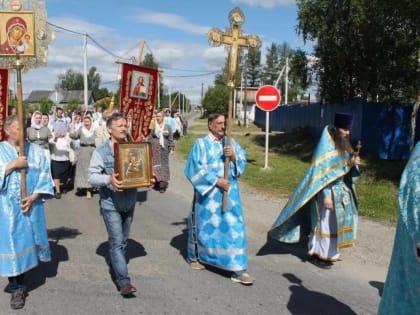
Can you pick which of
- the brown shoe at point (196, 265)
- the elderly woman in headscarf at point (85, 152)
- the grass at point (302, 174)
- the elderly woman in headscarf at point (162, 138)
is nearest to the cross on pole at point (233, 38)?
the brown shoe at point (196, 265)

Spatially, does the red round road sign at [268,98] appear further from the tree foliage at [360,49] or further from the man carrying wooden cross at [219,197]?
the man carrying wooden cross at [219,197]

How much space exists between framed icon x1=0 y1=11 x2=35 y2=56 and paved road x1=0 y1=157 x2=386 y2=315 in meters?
2.36

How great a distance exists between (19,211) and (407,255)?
3.35 metres

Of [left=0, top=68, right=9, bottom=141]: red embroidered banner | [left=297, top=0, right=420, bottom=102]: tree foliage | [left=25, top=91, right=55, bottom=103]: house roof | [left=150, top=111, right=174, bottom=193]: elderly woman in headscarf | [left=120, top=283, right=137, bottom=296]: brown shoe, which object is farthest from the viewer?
[left=25, top=91, right=55, bottom=103]: house roof

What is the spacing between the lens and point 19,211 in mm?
4660

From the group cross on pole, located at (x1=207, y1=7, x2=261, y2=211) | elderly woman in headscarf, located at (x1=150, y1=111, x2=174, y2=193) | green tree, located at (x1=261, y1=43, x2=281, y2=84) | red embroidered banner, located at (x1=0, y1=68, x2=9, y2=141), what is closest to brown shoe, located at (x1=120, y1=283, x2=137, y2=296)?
cross on pole, located at (x1=207, y1=7, x2=261, y2=211)

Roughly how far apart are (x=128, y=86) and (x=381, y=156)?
1092 centimetres

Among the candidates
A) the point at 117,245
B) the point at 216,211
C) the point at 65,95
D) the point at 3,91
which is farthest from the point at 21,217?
the point at 65,95

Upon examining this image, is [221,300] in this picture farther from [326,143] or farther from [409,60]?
[409,60]

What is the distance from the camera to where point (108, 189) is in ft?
16.2

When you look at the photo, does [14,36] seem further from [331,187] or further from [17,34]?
[331,187]

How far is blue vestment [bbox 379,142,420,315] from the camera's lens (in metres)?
2.60

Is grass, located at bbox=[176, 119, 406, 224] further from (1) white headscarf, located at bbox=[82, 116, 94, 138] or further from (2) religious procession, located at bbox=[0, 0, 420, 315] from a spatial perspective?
(1) white headscarf, located at bbox=[82, 116, 94, 138]

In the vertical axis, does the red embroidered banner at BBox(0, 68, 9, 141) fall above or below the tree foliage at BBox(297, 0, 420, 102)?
below
